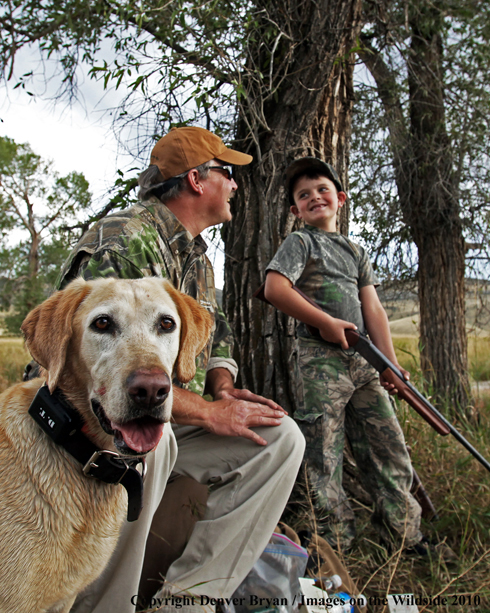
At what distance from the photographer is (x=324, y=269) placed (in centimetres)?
280

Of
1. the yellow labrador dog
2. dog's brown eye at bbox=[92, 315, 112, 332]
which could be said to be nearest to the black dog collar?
the yellow labrador dog

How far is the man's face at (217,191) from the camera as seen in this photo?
8.65ft

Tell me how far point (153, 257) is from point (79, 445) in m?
0.98

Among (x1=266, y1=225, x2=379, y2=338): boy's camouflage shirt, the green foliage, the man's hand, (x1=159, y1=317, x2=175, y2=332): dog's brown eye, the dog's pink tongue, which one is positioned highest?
the green foliage

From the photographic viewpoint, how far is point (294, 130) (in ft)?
10.9

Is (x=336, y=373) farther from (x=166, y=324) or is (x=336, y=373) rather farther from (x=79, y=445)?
(x=79, y=445)

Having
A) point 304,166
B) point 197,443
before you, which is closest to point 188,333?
point 197,443

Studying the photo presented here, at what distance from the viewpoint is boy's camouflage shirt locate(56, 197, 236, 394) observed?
1.90 m

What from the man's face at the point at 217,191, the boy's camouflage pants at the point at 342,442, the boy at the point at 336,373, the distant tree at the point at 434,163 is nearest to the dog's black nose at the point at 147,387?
the boy at the point at 336,373

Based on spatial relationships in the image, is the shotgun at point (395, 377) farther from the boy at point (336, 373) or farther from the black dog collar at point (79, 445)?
the black dog collar at point (79, 445)

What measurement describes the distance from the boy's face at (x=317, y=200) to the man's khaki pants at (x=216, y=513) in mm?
1500

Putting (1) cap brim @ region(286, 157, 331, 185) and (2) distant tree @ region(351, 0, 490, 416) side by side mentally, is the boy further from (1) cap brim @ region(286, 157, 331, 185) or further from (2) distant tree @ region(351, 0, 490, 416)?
(2) distant tree @ region(351, 0, 490, 416)

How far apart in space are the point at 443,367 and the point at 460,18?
480cm

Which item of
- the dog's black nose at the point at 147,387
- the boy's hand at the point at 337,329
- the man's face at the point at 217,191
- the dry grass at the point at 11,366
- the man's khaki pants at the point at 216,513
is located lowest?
the dry grass at the point at 11,366
